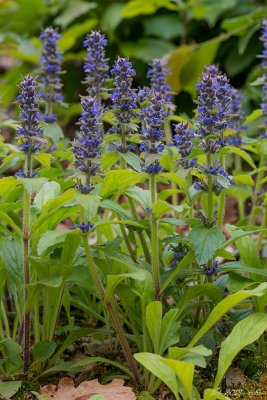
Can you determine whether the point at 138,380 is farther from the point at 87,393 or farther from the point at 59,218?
the point at 59,218

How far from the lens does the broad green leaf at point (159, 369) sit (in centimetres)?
295

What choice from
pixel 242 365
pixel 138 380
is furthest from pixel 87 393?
pixel 242 365

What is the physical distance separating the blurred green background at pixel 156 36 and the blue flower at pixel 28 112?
4.36m

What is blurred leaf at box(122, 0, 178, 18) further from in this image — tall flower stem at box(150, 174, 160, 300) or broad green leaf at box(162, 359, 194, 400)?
broad green leaf at box(162, 359, 194, 400)

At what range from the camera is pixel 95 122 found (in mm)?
2998

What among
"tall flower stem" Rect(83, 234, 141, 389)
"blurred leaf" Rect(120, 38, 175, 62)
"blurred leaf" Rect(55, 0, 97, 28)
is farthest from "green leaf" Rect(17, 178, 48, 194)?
"blurred leaf" Rect(55, 0, 97, 28)

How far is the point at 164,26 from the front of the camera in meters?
8.55

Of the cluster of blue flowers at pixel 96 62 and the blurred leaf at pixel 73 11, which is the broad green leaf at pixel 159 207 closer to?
the cluster of blue flowers at pixel 96 62

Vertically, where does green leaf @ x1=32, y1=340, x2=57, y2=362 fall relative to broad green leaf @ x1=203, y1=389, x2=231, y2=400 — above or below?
above

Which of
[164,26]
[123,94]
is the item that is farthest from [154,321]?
[164,26]

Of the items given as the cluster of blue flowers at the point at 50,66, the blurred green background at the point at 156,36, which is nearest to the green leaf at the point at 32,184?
the cluster of blue flowers at the point at 50,66

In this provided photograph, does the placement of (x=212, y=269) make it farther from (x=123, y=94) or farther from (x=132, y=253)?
(x=123, y=94)

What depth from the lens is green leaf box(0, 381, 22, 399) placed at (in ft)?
10.5

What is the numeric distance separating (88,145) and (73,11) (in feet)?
19.6
